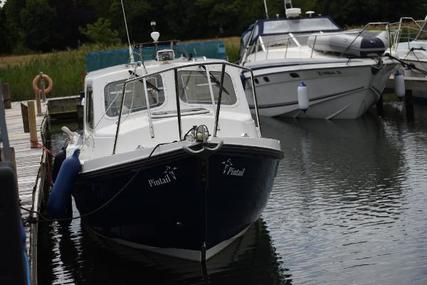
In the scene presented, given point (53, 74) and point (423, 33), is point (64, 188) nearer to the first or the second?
point (423, 33)

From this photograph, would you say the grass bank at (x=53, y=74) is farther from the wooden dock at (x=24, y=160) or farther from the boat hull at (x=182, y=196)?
the boat hull at (x=182, y=196)

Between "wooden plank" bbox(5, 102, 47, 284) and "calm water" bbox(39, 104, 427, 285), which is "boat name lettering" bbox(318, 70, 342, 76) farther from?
"wooden plank" bbox(5, 102, 47, 284)

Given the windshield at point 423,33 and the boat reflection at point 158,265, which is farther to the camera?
the windshield at point 423,33

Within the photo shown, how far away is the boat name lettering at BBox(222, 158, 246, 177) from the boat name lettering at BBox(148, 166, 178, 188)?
1.99 feet

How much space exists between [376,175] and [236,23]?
69.8 m

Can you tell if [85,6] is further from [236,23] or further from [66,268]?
[66,268]

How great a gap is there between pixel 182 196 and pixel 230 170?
0.65m

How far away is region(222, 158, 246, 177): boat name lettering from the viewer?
32.8 ft

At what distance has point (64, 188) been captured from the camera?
10961mm

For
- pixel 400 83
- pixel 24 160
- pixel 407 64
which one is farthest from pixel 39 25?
pixel 24 160

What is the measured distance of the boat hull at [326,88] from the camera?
24.4 m

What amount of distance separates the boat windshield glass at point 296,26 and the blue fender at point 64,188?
1743cm

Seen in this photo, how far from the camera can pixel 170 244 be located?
10633 mm

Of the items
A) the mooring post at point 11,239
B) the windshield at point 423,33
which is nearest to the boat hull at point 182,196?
the mooring post at point 11,239
